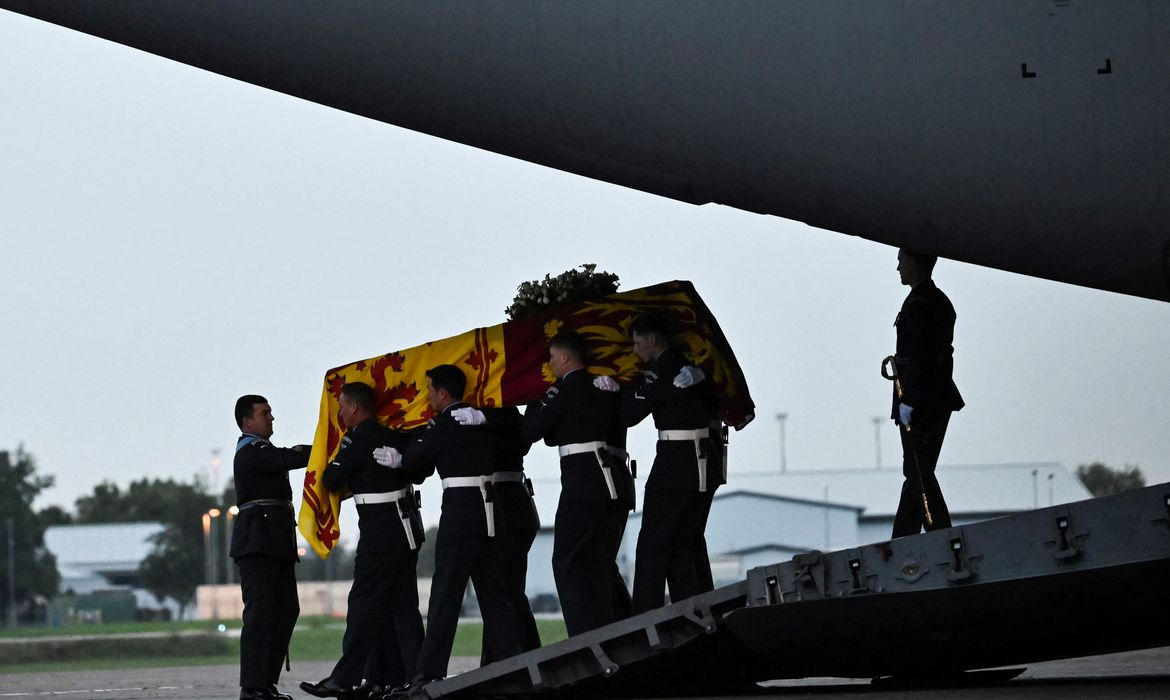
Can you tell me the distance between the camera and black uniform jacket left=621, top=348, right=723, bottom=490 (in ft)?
27.0

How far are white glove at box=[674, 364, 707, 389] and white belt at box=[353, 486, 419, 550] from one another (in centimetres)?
189

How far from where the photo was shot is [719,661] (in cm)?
771

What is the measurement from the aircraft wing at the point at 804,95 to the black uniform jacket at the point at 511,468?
3127 millimetres

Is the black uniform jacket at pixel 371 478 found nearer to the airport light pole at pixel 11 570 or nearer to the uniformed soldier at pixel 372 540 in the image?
the uniformed soldier at pixel 372 540

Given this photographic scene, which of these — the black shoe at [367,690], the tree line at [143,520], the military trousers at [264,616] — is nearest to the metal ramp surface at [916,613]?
the black shoe at [367,690]

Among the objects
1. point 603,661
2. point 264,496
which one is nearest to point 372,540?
point 264,496

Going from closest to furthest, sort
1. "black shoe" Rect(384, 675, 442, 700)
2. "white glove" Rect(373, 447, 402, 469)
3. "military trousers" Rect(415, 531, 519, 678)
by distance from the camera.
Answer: "black shoe" Rect(384, 675, 442, 700), "military trousers" Rect(415, 531, 519, 678), "white glove" Rect(373, 447, 402, 469)

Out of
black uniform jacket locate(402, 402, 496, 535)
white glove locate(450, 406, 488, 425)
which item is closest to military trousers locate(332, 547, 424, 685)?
black uniform jacket locate(402, 402, 496, 535)

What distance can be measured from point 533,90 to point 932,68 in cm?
148

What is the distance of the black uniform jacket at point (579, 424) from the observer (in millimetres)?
8328

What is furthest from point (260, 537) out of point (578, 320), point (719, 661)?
point (719, 661)

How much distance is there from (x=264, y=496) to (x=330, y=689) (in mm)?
1223

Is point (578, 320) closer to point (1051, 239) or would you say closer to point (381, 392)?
point (381, 392)

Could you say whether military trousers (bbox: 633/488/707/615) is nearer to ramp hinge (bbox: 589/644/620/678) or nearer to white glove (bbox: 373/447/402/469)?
ramp hinge (bbox: 589/644/620/678)
